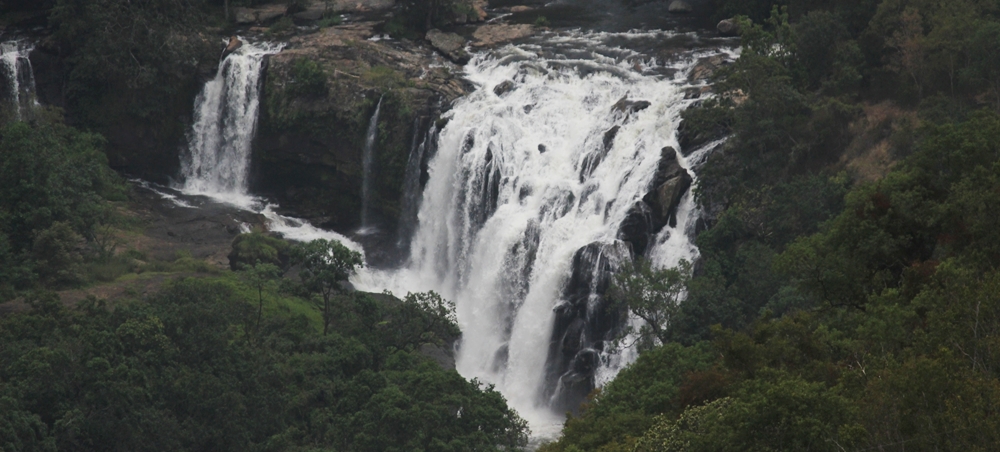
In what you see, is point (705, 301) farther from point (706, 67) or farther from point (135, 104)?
point (135, 104)

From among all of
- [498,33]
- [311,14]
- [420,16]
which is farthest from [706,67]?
[311,14]

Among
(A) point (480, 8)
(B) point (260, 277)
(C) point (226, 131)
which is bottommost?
(B) point (260, 277)

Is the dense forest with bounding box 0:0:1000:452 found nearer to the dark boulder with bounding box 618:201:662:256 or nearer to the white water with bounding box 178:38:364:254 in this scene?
the white water with bounding box 178:38:364:254

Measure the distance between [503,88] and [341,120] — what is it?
8128 mm

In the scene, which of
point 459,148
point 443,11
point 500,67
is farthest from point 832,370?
point 443,11

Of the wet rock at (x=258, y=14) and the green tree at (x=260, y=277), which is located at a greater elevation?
the wet rock at (x=258, y=14)

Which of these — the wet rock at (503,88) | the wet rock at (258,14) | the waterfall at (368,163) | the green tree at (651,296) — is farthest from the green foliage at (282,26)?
the green tree at (651,296)

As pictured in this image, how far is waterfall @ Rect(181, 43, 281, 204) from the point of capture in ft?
238

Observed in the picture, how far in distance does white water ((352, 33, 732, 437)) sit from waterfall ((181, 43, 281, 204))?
36.9ft

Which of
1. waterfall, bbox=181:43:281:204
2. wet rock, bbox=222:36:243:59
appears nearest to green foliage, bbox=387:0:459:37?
waterfall, bbox=181:43:281:204

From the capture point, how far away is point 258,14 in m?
79.6

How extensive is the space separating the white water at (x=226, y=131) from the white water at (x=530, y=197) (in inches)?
440

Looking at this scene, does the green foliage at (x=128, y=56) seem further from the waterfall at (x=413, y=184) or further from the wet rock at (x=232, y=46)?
the waterfall at (x=413, y=184)

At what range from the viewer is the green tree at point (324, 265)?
179 ft
